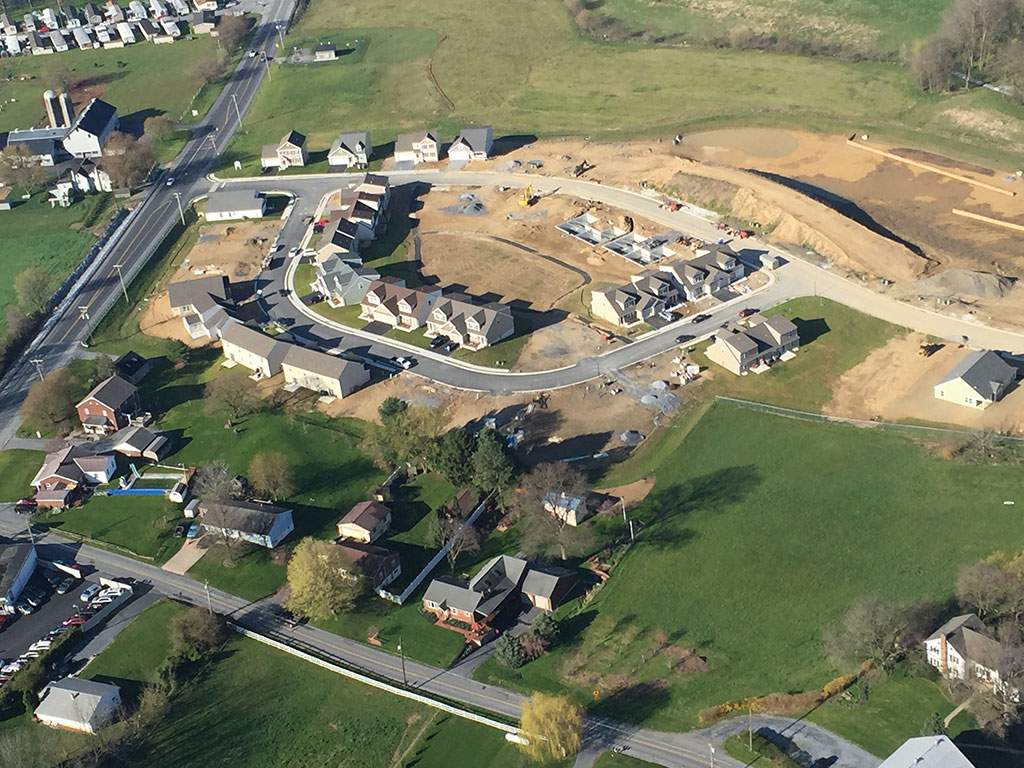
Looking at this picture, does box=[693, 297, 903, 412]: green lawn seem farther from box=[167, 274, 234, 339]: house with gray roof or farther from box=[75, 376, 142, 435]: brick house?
box=[75, 376, 142, 435]: brick house

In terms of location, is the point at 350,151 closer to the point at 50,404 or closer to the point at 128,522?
the point at 50,404

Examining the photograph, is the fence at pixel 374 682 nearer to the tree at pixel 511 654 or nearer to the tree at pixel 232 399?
the tree at pixel 511 654

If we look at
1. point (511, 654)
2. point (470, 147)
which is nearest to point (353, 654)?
Answer: point (511, 654)

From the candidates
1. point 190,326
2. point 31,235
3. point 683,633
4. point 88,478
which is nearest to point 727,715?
point 683,633

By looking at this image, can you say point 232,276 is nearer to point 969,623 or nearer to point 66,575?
point 66,575

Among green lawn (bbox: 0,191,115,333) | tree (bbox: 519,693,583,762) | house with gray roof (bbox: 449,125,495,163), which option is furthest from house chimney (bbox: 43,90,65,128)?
tree (bbox: 519,693,583,762)

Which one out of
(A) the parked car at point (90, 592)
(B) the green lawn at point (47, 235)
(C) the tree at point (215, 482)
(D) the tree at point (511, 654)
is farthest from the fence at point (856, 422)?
(B) the green lawn at point (47, 235)
